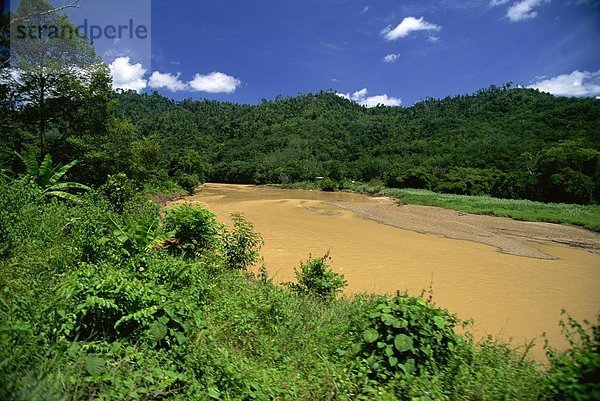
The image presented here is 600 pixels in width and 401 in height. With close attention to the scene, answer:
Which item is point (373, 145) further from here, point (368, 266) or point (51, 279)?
point (51, 279)

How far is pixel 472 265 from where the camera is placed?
39.1ft

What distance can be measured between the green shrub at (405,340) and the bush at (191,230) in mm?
4066

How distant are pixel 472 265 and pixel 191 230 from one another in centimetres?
1043

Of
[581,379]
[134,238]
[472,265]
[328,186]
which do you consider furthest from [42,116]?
[328,186]

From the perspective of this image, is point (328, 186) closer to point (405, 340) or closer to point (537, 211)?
point (537, 211)

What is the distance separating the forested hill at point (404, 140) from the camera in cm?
3578

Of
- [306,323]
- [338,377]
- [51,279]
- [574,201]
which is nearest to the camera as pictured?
[338,377]

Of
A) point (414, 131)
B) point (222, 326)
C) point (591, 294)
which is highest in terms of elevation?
point (414, 131)

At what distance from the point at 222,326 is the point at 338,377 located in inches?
59.5

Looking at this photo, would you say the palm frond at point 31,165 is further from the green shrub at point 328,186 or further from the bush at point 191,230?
the green shrub at point 328,186

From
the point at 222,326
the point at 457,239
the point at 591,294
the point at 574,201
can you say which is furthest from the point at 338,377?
the point at 574,201

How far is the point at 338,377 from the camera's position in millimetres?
3119

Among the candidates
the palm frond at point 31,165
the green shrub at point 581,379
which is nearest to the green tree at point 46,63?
the palm frond at point 31,165

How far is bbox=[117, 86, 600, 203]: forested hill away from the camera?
35781 millimetres
